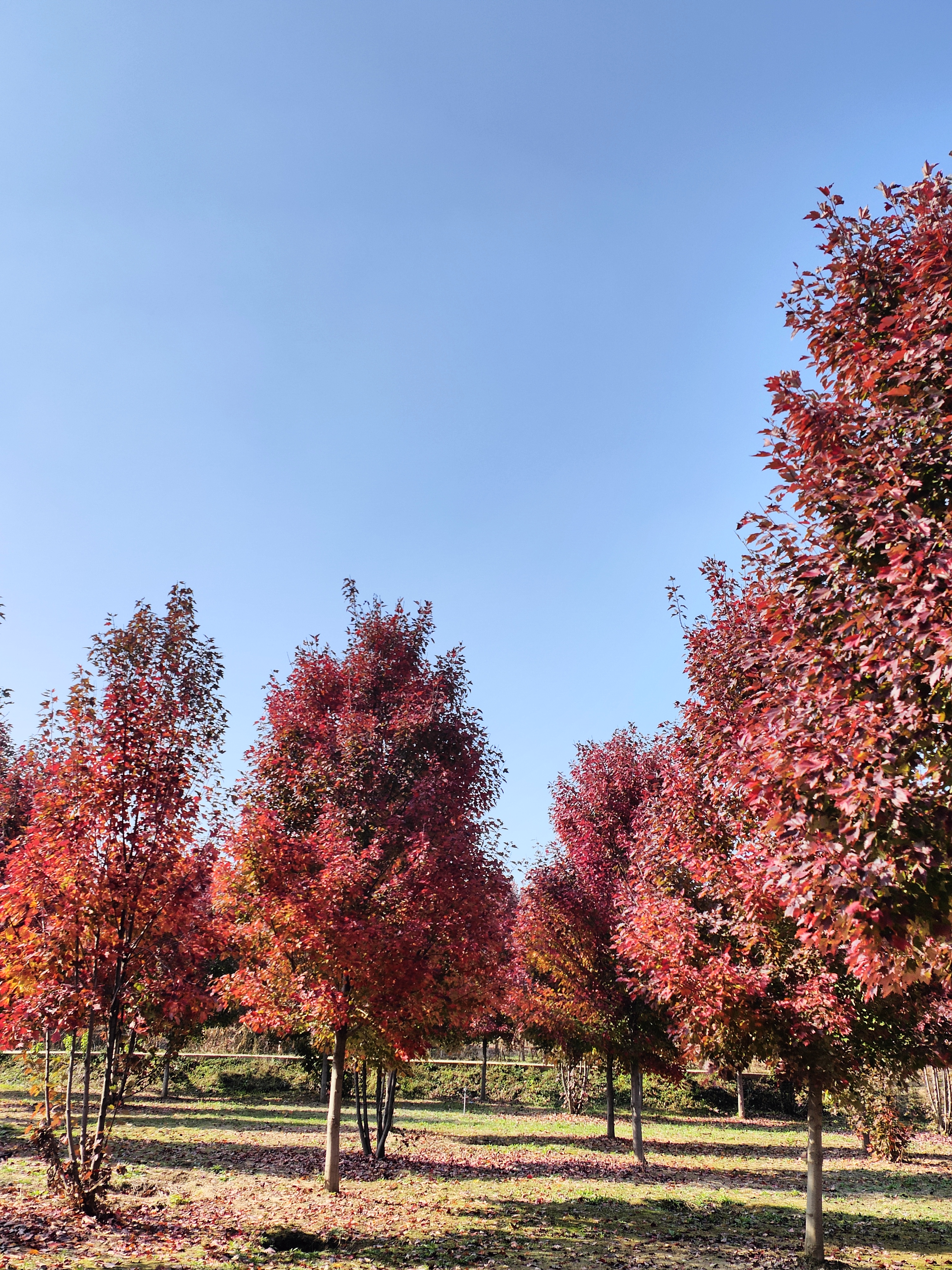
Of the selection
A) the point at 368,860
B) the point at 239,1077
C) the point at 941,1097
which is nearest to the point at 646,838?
the point at 368,860

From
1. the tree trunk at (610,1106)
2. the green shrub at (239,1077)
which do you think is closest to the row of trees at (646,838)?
the tree trunk at (610,1106)

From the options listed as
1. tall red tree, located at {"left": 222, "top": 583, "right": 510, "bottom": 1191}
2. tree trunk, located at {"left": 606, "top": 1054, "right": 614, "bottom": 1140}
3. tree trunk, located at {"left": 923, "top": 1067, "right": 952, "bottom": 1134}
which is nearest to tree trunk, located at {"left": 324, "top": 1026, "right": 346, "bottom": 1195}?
tall red tree, located at {"left": 222, "top": 583, "right": 510, "bottom": 1191}

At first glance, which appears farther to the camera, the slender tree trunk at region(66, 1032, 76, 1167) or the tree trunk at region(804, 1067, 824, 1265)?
the tree trunk at region(804, 1067, 824, 1265)

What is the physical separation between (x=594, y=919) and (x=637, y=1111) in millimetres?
4697

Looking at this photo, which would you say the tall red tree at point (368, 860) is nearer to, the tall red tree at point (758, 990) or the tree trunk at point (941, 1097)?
the tall red tree at point (758, 990)

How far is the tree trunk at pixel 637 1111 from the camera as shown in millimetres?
17844

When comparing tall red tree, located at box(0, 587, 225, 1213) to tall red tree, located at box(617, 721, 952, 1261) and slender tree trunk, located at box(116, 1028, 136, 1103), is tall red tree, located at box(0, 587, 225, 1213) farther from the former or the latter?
tall red tree, located at box(617, 721, 952, 1261)

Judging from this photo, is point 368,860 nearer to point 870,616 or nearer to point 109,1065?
point 109,1065

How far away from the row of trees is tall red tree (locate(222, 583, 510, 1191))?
0.06m

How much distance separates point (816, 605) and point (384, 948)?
8507 millimetres

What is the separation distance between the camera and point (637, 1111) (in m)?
18.3

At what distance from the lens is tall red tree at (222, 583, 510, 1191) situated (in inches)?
449

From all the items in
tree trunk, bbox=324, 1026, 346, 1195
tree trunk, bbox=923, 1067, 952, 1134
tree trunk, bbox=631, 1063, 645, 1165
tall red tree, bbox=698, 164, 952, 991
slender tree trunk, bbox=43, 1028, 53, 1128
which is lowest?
tree trunk, bbox=923, 1067, 952, 1134

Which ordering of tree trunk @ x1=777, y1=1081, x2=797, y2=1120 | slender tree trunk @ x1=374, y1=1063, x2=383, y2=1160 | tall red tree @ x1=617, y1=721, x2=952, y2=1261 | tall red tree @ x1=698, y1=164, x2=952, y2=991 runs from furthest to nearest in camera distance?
tree trunk @ x1=777, y1=1081, x2=797, y2=1120 → slender tree trunk @ x1=374, y1=1063, x2=383, y2=1160 → tall red tree @ x1=617, y1=721, x2=952, y2=1261 → tall red tree @ x1=698, y1=164, x2=952, y2=991
